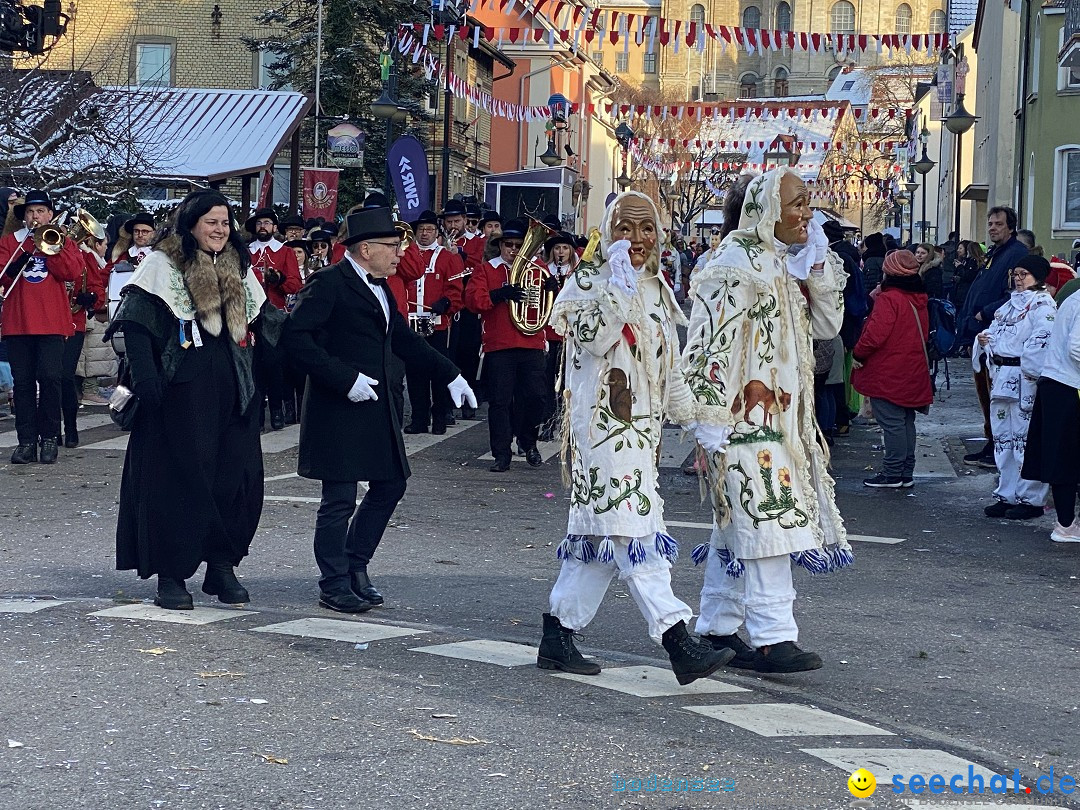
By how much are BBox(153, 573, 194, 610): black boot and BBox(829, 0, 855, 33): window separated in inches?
5710

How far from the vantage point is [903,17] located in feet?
481

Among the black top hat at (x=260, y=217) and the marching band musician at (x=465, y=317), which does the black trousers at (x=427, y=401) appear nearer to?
the marching band musician at (x=465, y=317)

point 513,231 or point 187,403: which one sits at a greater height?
point 513,231

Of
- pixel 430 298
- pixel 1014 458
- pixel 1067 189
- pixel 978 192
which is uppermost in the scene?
pixel 978 192

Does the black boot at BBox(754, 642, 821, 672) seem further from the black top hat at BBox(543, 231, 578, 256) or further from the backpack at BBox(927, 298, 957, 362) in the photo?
the backpack at BBox(927, 298, 957, 362)

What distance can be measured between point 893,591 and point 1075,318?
2282 millimetres

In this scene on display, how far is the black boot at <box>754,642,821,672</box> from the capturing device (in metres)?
6.51

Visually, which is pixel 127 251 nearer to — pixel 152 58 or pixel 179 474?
pixel 179 474

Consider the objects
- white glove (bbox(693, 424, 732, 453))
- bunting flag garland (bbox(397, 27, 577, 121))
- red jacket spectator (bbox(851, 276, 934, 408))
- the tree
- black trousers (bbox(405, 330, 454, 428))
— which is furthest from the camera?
the tree

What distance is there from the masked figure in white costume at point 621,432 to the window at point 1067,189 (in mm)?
31323

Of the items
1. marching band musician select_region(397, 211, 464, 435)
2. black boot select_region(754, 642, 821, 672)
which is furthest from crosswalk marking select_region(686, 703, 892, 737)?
marching band musician select_region(397, 211, 464, 435)

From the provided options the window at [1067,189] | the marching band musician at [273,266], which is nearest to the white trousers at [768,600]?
the marching band musician at [273,266]

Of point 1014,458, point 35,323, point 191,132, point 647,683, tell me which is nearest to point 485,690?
point 647,683

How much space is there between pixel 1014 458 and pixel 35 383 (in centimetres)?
730
